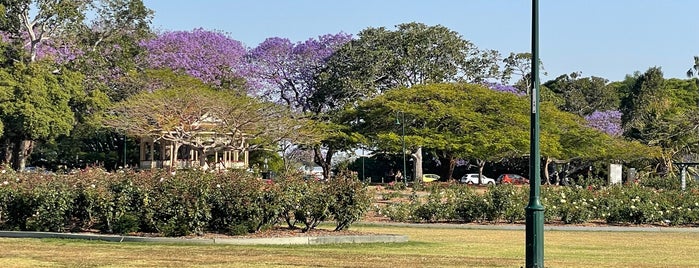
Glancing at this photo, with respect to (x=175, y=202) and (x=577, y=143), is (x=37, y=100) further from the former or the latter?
(x=175, y=202)

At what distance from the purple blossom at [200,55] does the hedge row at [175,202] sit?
154 feet

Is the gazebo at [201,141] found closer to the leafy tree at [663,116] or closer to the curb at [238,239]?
the leafy tree at [663,116]

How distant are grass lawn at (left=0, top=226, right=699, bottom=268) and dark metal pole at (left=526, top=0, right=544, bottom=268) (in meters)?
1.72

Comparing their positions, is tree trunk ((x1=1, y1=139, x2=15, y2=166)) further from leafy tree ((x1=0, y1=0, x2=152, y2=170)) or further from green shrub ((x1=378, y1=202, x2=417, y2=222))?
green shrub ((x1=378, y1=202, x2=417, y2=222))

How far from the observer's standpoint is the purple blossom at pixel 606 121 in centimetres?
8072

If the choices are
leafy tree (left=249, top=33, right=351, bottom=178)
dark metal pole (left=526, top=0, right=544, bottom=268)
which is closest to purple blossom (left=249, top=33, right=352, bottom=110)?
leafy tree (left=249, top=33, right=351, bottom=178)

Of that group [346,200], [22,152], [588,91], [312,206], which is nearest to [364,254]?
[312,206]

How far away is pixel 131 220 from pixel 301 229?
3.52m

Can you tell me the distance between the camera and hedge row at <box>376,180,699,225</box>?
1121 inches

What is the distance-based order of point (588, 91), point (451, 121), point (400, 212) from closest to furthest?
point (400, 212)
point (451, 121)
point (588, 91)

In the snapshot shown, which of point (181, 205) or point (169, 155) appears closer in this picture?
point (181, 205)

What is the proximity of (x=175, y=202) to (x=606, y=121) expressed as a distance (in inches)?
2658

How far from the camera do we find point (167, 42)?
69875 millimetres

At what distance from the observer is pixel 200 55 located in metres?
69.8
